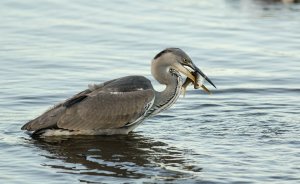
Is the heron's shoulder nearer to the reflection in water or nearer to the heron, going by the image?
the heron

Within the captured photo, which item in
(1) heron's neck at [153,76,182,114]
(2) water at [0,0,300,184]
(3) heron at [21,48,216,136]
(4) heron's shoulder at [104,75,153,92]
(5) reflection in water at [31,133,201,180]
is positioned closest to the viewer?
(5) reflection in water at [31,133,201,180]

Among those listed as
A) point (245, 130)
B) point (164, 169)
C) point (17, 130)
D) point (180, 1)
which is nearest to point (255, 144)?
point (245, 130)

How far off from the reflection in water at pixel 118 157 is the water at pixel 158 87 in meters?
0.01

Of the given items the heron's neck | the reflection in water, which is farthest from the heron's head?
the reflection in water

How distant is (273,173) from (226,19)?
9.07m

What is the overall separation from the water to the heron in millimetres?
176

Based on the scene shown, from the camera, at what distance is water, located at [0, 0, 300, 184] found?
10523mm

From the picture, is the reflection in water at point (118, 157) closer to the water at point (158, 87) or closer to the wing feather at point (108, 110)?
the water at point (158, 87)

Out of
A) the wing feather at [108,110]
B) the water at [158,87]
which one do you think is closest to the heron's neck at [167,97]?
the wing feather at [108,110]

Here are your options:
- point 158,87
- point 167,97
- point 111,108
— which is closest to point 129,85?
point 111,108

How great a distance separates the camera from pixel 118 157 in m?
11.1

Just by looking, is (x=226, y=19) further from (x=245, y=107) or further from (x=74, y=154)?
(x=74, y=154)

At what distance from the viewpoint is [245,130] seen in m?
12.0

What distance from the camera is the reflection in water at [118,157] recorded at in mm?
10383
